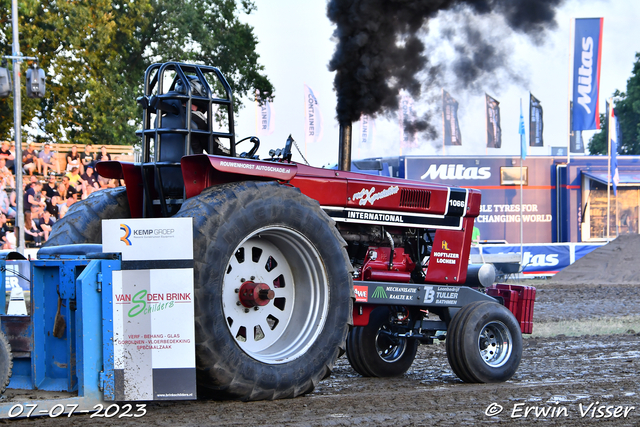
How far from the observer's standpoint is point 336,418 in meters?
5.01

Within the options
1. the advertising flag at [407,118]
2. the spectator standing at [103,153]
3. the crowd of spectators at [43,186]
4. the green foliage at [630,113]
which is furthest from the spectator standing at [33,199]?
the green foliage at [630,113]

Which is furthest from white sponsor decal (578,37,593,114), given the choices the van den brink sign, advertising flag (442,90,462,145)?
the van den brink sign

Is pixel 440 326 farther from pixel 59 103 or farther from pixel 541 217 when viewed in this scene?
pixel 541 217

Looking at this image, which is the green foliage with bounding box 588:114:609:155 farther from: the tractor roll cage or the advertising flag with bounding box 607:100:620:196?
the tractor roll cage

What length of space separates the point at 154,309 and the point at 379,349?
3.35 meters

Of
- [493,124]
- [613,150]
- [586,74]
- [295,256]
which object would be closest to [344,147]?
[295,256]

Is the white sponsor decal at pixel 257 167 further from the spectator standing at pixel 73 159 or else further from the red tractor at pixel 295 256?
the spectator standing at pixel 73 159

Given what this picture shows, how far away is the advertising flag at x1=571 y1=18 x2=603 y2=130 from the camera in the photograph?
1044 inches

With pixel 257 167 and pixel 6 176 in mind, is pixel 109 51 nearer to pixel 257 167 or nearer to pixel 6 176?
pixel 6 176

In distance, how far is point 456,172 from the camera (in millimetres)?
27359

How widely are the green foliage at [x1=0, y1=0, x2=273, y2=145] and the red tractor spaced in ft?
59.0

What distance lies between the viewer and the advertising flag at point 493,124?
42.1 metres

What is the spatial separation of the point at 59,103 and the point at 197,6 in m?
5.73

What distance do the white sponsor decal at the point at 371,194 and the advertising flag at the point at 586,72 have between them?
2171cm
